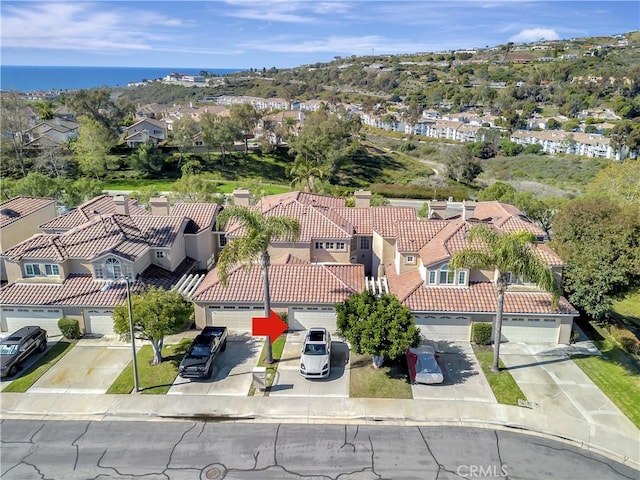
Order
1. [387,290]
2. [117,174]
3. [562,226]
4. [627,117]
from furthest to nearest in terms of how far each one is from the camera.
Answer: [627,117] → [117,174] → [562,226] → [387,290]

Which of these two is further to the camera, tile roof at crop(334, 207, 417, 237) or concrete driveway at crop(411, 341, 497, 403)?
tile roof at crop(334, 207, 417, 237)

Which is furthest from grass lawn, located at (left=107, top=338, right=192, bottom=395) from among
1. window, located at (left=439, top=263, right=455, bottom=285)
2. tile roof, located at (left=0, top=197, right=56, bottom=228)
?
tile roof, located at (left=0, top=197, right=56, bottom=228)

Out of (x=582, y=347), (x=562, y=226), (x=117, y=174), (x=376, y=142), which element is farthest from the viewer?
(x=376, y=142)

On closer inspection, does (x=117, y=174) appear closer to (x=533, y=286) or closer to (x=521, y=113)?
(x=533, y=286)

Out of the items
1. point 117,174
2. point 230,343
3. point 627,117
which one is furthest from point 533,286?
point 627,117

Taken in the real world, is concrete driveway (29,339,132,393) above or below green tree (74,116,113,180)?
below

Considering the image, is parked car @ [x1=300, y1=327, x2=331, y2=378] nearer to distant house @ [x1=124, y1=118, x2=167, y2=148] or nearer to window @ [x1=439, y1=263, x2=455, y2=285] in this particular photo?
window @ [x1=439, y1=263, x2=455, y2=285]

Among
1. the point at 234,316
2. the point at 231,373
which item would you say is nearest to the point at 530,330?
the point at 231,373
